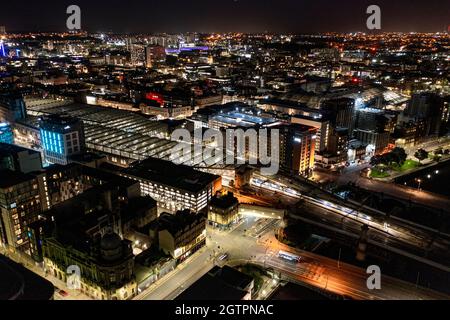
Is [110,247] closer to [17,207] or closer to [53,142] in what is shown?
[17,207]

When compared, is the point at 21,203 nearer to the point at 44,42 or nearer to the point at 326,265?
the point at 326,265

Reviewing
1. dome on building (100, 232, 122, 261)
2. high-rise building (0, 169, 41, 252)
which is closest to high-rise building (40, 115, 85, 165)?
high-rise building (0, 169, 41, 252)

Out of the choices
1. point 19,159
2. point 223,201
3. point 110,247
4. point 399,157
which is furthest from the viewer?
point 399,157

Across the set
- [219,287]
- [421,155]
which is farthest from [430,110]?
[219,287]

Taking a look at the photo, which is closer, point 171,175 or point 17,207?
point 17,207

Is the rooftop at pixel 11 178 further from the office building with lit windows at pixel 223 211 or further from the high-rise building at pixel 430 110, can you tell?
the high-rise building at pixel 430 110

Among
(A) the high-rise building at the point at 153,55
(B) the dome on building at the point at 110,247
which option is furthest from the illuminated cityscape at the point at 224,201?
(A) the high-rise building at the point at 153,55

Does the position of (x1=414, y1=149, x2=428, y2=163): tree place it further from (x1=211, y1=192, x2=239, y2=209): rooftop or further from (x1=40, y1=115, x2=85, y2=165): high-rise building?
(x1=40, y1=115, x2=85, y2=165): high-rise building
